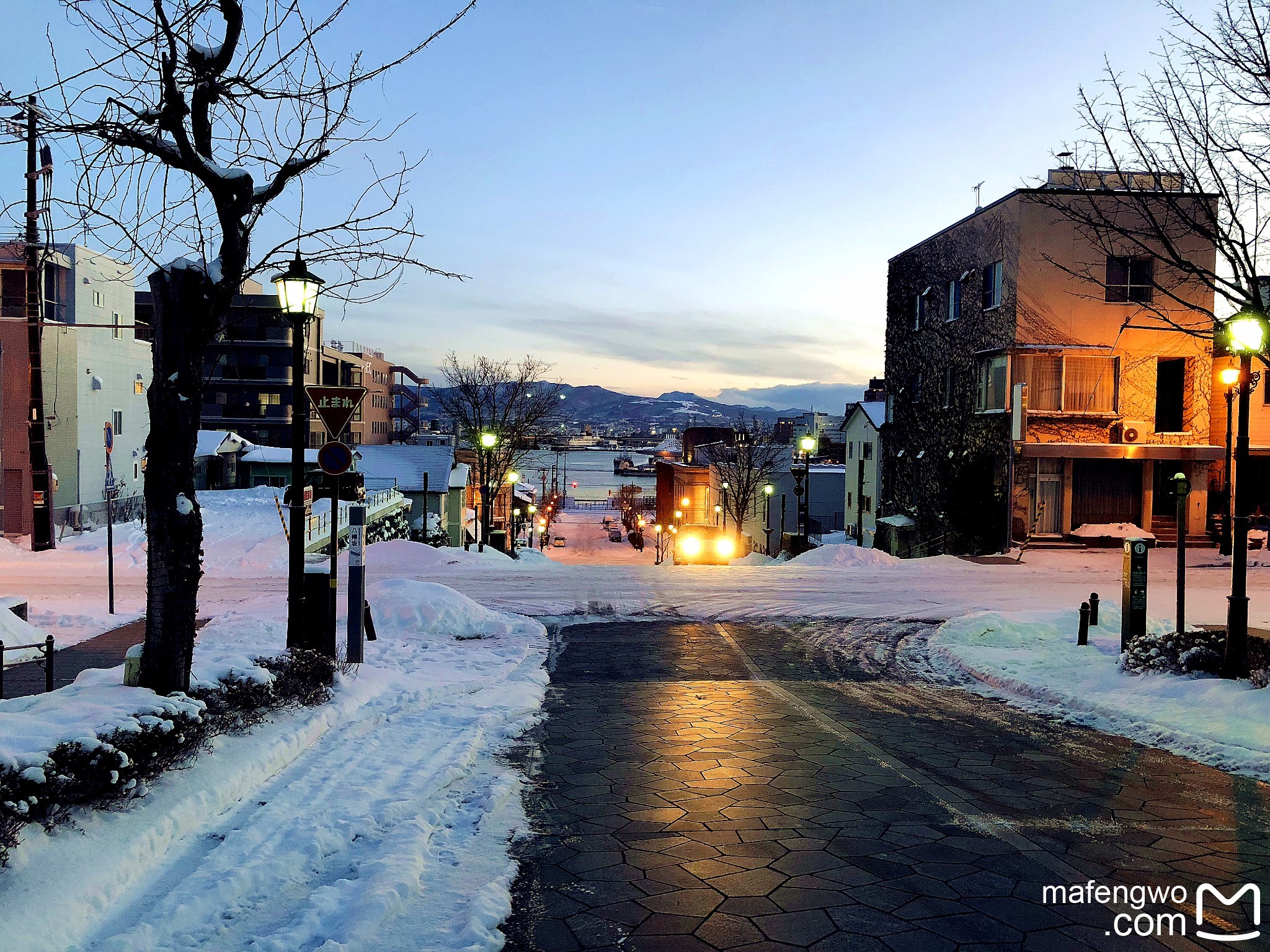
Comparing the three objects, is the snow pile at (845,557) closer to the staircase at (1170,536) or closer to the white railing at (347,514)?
the staircase at (1170,536)

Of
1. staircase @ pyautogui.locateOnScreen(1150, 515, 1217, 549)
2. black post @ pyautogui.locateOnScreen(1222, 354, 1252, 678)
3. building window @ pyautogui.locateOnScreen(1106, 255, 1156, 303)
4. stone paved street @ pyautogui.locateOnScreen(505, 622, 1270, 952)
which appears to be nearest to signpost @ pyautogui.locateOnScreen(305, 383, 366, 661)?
stone paved street @ pyautogui.locateOnScreen(505, 622, 1270, 952)

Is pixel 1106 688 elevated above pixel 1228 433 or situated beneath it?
situated beneath

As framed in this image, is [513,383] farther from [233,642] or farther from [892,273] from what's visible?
[233,642]

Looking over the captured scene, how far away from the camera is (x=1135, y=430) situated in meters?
31.2

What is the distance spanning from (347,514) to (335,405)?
63.8 ft

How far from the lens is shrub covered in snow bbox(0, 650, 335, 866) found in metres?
4.74

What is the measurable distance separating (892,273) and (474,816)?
132ft

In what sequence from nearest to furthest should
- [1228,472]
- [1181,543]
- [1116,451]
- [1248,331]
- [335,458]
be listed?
[1248,331], [335,458], [1228,472], [1181,543], [1116,451]

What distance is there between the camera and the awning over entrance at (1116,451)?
101 feet

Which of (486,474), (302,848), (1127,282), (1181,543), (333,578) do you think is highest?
(1127,282)

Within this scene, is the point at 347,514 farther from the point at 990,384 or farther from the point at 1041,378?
the point at 1041,378

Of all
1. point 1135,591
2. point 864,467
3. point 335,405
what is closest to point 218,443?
point 864,467

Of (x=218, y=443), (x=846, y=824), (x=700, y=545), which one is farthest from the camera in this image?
(x=218, y=443)

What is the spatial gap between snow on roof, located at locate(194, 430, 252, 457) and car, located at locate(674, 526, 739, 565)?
25.9 metres
